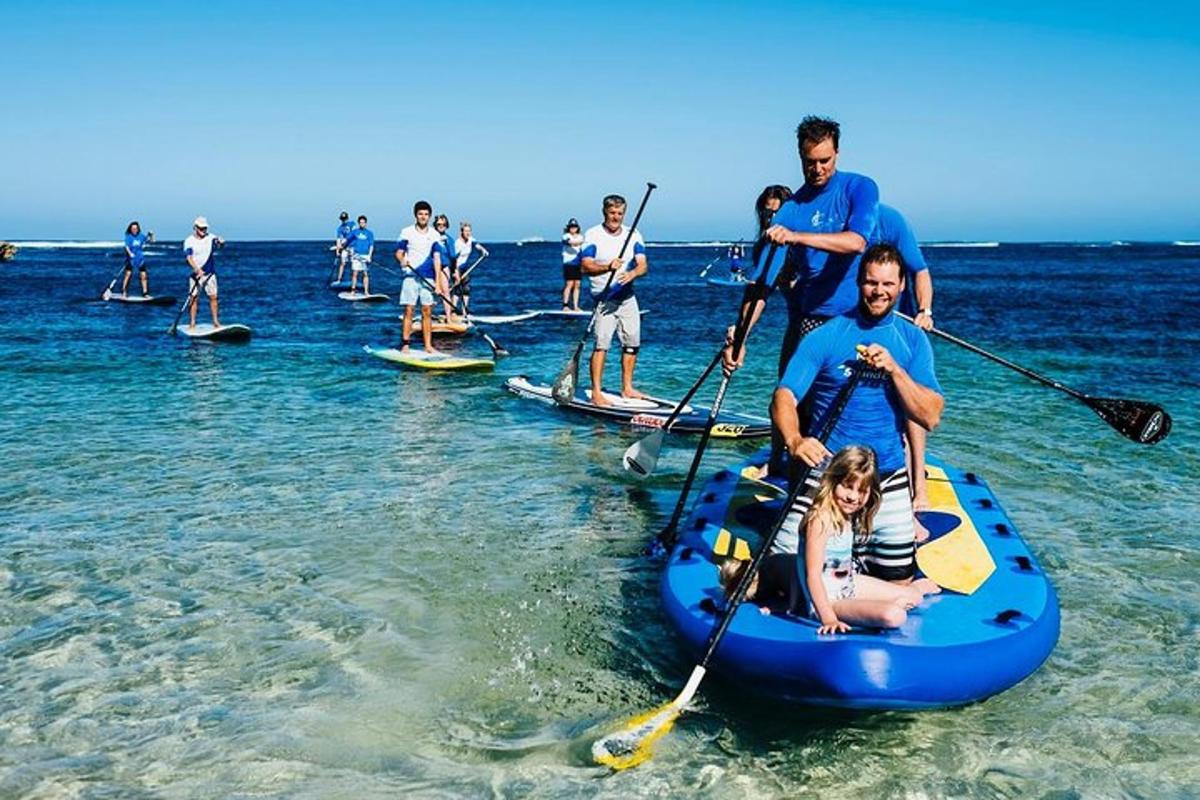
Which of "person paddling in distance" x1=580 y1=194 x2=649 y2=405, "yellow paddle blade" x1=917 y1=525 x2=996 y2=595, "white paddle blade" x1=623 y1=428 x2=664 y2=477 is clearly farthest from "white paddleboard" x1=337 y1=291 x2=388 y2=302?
"yellow paddle blade" x1=917 y1=525 x2=996 y2=595

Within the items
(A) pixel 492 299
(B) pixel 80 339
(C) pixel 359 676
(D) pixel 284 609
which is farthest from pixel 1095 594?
(A) pixel 492 299

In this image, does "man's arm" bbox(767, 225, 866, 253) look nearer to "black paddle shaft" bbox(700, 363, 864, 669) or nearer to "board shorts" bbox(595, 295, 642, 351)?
"black paddle shaft" bbox(700, 363, 864, 669)

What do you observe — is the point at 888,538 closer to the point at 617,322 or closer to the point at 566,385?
the point at 617,322

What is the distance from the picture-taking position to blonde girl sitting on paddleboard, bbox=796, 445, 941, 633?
4695 mm

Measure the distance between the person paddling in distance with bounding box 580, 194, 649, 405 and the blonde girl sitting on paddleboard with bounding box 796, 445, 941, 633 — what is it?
6.80 meters

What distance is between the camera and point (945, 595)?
5.17 m

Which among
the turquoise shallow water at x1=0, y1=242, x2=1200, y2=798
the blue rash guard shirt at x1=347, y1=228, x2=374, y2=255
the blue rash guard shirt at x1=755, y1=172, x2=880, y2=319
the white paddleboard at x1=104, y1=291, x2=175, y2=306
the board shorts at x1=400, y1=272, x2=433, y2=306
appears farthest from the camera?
the blue rash guard shirt at x1=347, y1=228, x2=374, y2=255

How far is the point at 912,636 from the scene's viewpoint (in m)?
4.60

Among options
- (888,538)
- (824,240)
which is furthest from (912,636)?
(824,240)

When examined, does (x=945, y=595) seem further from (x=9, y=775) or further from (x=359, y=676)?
(x=9, y=775)

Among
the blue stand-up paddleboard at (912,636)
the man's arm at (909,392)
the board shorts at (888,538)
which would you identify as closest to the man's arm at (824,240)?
the man's arm at (909,392)

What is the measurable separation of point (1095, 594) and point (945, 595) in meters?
2.16

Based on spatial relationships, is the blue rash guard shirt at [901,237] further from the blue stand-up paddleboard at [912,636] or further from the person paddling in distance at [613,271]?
the person paddling in distance at [613,271]

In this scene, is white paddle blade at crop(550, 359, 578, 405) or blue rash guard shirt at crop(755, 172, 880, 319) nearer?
blue rash guard shirt at crop(755, 172, 880, 319)
